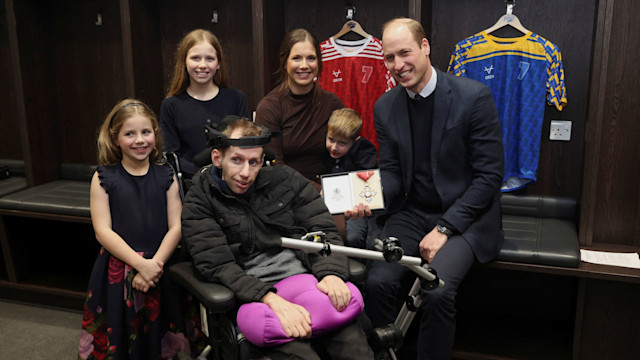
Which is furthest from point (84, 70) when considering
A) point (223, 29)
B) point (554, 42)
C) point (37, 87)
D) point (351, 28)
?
point (554, 42)

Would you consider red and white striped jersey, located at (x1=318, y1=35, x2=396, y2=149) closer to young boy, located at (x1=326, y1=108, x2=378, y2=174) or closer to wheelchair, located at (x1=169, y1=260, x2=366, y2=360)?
young boy, located at (x1=326, y1=108, x2=378, y2=174)

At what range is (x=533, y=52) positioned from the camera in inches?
115

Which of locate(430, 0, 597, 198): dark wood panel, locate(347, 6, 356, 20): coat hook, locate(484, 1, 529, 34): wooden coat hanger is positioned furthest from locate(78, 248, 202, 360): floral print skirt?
locate(484, 1, 529, 34): wooden coat hanger

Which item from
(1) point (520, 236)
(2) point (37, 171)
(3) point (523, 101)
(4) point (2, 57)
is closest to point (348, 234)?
(1) point (520, 236)

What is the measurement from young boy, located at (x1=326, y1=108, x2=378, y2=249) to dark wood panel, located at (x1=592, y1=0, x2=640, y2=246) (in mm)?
1110

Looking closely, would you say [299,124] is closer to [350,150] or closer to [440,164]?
[350,150]

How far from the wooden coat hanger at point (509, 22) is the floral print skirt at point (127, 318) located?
2103 mm

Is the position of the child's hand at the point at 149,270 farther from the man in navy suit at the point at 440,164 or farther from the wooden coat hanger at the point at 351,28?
the wooden coat hanger at the point at 351,28

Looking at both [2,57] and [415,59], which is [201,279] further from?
[2,57]

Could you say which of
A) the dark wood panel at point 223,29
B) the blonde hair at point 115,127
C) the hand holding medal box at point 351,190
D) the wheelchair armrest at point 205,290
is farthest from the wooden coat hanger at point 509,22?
the wheelchair armrest at point 205,290

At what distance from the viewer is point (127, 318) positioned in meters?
2.25

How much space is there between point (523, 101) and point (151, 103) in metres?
2.27

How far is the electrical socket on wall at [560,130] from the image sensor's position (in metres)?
3.02

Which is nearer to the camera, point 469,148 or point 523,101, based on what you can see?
point 469,148
